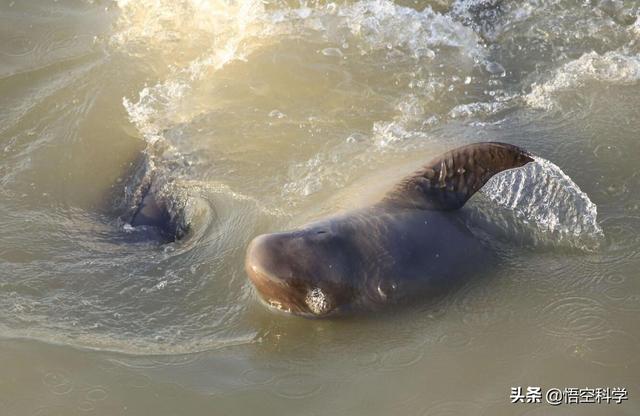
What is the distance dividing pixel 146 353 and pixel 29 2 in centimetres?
583

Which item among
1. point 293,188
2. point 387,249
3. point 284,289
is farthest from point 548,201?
point 284,289

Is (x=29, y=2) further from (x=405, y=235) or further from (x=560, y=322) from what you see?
(x=560, y=322)

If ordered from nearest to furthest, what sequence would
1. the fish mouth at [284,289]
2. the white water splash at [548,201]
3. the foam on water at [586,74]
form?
the fish mouth at [284,289]
the white water splash at [548,201]
the foam on water at [586,74]

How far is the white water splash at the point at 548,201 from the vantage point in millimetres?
4383

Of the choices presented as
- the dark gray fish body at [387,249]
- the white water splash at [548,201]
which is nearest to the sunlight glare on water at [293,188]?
the white water splash at [548,201]

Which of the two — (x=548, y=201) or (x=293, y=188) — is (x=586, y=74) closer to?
(x=548, y=201)

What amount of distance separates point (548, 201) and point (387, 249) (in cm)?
126

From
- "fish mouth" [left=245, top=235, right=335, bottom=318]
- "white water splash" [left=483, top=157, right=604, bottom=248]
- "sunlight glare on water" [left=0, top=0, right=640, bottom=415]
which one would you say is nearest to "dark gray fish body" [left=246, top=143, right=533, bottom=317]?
"fish mouth" [left=245, top=235, right=335, bottom=318]

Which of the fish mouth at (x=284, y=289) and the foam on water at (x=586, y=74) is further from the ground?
the foam on water at (x=586, y=74)

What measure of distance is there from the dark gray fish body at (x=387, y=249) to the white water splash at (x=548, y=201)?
0.72 ft

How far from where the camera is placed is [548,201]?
15.1ft

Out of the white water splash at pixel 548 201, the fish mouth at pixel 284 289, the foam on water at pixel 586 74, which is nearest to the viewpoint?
the fish mouth at pixel 284 289

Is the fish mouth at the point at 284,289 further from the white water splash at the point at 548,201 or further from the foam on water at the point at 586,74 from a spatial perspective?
the foam on water at the point at 586,74

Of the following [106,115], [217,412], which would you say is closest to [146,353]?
[217,412]
